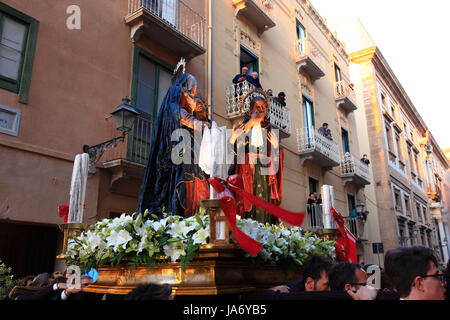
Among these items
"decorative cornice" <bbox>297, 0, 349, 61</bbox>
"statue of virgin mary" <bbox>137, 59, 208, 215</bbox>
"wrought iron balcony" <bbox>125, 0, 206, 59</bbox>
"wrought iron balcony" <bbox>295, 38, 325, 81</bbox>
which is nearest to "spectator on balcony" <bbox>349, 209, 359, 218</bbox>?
"wrought iron balcony" <bbox>295, 38, 325, 81</bbox>

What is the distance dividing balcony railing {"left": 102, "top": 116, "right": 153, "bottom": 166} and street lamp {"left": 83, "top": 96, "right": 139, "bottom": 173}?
177mm

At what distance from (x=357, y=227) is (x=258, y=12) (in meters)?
9.36

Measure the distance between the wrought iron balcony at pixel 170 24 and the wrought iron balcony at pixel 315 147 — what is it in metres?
5.07

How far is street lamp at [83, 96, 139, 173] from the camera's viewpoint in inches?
244

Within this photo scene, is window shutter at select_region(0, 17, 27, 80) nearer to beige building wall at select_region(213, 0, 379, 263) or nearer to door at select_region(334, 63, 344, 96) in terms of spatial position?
beige building wall at select_region(213, 0, 379, 263)

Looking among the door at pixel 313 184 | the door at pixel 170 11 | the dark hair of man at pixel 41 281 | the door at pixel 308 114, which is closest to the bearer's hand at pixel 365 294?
the dark hair of man at pixel 41 281

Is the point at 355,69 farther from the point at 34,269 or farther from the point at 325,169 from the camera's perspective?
the point at 34,269

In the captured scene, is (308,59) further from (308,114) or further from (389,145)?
(389,145)

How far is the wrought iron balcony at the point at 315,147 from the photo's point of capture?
12.6 meters

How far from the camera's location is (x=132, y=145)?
7.41 metres

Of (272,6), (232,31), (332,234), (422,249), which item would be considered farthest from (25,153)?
(272,6)

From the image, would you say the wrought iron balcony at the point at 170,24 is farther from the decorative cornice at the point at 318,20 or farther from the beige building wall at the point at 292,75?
the decorative cornice at the point at 318,20

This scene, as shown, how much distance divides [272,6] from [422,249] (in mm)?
12381
